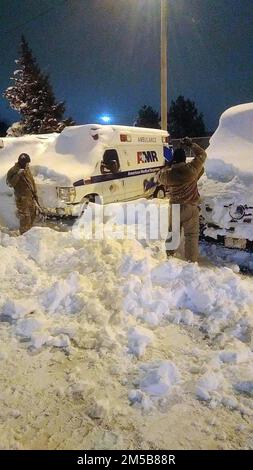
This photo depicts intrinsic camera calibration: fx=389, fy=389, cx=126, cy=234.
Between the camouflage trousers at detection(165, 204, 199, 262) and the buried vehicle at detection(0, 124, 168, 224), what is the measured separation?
257 cm

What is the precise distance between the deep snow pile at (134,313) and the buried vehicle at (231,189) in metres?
0.86

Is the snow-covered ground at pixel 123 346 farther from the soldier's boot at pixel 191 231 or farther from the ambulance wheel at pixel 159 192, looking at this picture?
the ambulance wheel at pixel 159 192

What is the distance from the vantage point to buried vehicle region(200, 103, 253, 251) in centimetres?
521

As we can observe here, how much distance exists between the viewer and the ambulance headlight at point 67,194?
291 inches

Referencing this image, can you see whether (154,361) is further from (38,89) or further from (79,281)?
(38,89)

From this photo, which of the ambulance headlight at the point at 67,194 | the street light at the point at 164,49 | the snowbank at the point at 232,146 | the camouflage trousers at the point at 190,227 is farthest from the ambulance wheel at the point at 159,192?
the street light at the point at 164,49

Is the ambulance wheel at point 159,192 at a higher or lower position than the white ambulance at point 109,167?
lower

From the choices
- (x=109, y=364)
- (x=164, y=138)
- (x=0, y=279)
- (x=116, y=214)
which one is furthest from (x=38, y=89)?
(x=109, y=364)

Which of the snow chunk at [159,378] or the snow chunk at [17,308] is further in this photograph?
the snow chunk at [17,308]

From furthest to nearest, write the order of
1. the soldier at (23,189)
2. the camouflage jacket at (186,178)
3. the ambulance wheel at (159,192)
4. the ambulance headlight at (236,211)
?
the ambulance wheel at (159,192) → the soldier at (23,189) → the camouflage jacket at (186,178) → the ambulance headlight at (236,211)
